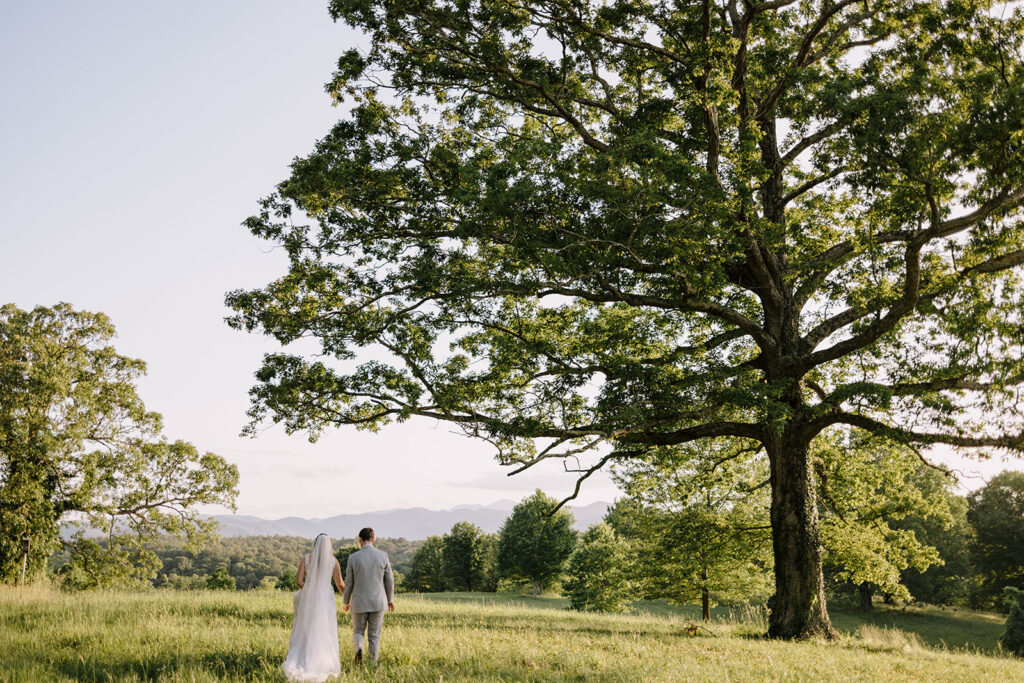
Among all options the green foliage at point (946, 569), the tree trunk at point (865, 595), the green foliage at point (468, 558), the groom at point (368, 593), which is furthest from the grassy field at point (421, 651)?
the green foliage at point (468, 558)

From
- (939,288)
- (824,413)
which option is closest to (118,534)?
(824,413)

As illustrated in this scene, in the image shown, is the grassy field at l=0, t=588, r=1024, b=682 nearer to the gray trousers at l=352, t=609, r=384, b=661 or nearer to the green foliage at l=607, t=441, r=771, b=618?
the gray trousers at l=352, t=609, r=384, b=661

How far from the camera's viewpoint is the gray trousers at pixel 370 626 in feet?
30.7

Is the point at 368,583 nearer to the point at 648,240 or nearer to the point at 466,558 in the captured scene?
the point at 648,240

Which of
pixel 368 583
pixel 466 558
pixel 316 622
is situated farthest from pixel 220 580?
pixel 316 622

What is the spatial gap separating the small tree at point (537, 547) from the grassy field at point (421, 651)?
131 ft

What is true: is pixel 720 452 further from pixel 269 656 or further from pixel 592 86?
pixel 269 656

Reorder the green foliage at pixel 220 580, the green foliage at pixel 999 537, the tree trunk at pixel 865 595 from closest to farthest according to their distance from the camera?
1. the green foliage at pixel 999 537
2. the tree trunk at pixel 865 595
3. the green foliage at pixel 220 580

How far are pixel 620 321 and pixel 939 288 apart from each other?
745 centimetres

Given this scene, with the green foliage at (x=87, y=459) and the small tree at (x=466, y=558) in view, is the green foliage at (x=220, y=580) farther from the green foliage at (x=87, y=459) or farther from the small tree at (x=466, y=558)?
the green foliage at (x=87, y=459)

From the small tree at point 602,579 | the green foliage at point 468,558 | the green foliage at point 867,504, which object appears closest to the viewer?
the green foliage at point 867,504

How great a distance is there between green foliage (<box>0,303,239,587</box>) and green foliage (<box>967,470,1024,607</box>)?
170ft

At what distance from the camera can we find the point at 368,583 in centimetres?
936

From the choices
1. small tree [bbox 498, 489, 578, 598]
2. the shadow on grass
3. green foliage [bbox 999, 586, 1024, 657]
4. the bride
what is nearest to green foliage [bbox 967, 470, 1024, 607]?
the shadow on grass
